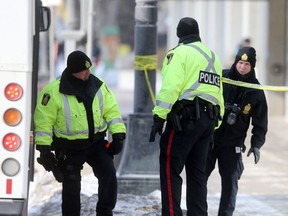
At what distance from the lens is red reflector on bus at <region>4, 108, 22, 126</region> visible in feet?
21.7

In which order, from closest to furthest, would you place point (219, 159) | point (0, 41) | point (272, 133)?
point (0, 41)
point (219, 159)
point (272, 133)

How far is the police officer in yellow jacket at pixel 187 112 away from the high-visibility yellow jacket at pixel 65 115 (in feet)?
1.54

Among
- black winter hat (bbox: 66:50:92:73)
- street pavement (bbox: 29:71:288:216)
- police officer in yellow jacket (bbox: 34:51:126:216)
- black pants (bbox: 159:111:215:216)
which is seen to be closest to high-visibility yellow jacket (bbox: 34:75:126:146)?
police officer in yellow jacket (bbox: 34:51:126:216)

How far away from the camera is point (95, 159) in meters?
8.00

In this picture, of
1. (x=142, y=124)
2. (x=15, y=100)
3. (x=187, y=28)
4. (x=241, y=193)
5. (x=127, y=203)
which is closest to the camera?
(x=15, y=100)

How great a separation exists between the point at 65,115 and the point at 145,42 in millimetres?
3017

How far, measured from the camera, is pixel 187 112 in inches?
304

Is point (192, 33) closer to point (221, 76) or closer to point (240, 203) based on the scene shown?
point (221, 76)

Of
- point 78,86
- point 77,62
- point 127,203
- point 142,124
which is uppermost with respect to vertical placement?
point 77,62

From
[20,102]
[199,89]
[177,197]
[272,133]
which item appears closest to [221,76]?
[199,89]

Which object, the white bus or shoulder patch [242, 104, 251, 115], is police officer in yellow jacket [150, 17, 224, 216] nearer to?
shoulder patch [242, 104, 251, 115]

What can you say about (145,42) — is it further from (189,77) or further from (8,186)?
(8,186)

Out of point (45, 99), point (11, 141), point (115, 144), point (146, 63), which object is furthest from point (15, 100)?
point (146, 63)

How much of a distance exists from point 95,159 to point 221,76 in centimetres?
127
